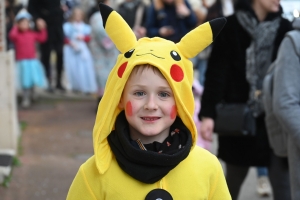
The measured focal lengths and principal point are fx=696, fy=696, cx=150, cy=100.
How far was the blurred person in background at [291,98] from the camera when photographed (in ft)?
13.8

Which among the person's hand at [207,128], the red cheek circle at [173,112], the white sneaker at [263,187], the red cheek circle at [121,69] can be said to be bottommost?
the white sneaker at [263,187]

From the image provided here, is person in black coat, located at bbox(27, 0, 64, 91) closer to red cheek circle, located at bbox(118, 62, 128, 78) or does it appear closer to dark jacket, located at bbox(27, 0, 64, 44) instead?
dark jacket, located at bbox(27, 0, 64, 44)

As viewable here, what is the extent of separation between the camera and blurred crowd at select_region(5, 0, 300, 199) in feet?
17.1

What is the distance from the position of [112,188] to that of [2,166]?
449 cm

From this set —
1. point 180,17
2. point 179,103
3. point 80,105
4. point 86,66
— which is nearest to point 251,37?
point 179,103

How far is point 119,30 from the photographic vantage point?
334 centimetres

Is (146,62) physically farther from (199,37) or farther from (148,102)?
(199,37)

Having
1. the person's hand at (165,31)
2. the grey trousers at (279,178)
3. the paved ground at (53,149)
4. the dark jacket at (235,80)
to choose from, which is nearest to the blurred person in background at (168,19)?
the person's hand at (165,31)

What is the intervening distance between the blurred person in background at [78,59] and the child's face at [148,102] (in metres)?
10.6

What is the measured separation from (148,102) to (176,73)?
0.63 feet

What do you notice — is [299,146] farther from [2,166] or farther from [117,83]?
[2,166]

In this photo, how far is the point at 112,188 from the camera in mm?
3139

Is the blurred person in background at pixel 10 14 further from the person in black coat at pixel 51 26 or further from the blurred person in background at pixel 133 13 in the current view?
the blurred person in background at pixel 133 13

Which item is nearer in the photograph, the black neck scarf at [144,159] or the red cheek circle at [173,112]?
the black neck scarf at [144,159]
